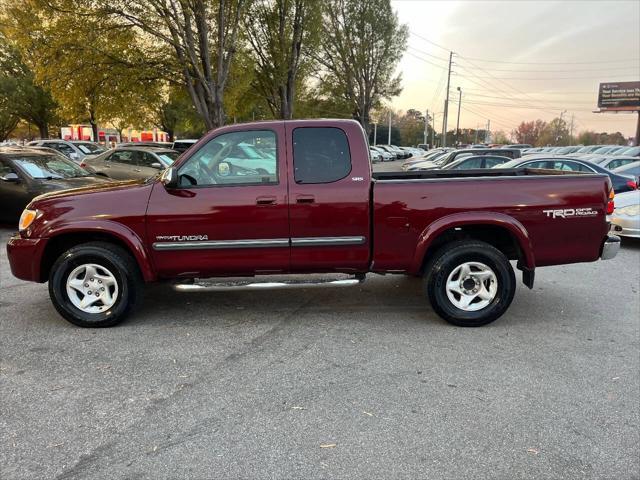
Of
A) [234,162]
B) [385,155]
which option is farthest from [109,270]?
[385,155]

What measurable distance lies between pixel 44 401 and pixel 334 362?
2072mm

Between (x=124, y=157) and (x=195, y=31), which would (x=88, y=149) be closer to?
(x=195, y=31)

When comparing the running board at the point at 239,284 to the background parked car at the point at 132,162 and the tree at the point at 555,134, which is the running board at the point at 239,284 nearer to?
the background parked car at the point at 132,162

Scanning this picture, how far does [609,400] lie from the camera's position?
10.6 feet

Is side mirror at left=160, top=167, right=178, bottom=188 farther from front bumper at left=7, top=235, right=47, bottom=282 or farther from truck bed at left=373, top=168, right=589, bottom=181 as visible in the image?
truck bed at left=373, top=168, right=589, bottom=181

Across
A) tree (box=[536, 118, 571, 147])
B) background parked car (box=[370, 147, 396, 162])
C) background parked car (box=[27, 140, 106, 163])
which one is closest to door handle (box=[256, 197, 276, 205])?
background parked car (box=[27, 140, 106, 163])

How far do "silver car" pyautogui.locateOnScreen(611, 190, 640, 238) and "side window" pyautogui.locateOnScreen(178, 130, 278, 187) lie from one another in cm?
687

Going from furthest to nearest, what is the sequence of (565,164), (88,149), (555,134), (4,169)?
1. (555,134)
2. (88,149)
3. (565,164)
4. (4,169)

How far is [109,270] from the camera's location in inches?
172

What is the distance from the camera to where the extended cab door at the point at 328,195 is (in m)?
4.32

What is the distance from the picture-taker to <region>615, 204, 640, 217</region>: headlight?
26.9ft

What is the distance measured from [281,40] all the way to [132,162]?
11.3 meters

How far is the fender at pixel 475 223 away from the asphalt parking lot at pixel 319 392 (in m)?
0.83

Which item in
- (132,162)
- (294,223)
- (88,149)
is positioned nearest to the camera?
(294,223)
